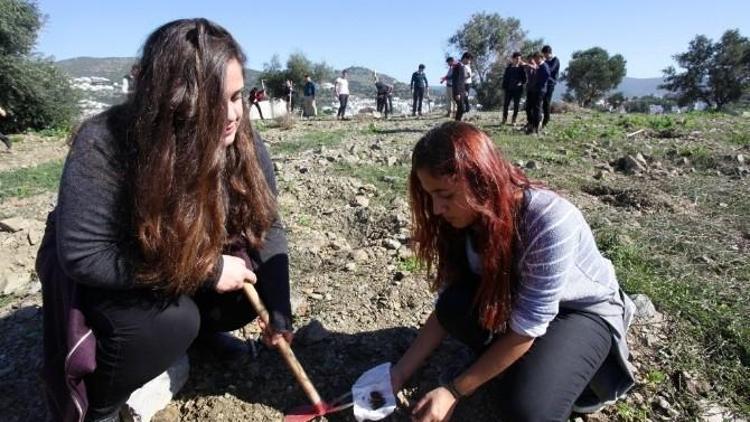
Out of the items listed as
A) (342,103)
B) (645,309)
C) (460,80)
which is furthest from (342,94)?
(645,309)

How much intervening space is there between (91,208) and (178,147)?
31 cm

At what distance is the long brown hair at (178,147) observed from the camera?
1332 millimetres

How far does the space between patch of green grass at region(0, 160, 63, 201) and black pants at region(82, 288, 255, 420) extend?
4545 mm

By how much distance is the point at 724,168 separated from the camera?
16.5 feet

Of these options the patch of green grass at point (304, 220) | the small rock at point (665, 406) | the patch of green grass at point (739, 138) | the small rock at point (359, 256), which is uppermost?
the patch of green grass at point (739, 138)

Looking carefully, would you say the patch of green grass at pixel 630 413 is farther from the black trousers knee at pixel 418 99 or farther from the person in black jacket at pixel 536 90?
the black trousers knee at pixel 418 99

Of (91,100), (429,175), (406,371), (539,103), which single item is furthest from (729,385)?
(91,100)

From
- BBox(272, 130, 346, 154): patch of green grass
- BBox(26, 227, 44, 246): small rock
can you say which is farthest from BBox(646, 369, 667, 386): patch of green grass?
BBox(272, 130, 346, 154): patch of green grass

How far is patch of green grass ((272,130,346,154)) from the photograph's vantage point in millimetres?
7238

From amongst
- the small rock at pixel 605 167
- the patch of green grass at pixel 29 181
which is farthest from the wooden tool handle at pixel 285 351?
the patch of green grass at pixel 29 181

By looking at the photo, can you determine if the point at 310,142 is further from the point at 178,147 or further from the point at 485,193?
the point at 485,193

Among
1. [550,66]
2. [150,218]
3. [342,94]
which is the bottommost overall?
[150,218]

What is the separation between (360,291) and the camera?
8.91 feet

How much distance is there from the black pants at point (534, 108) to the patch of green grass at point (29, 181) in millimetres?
6535
